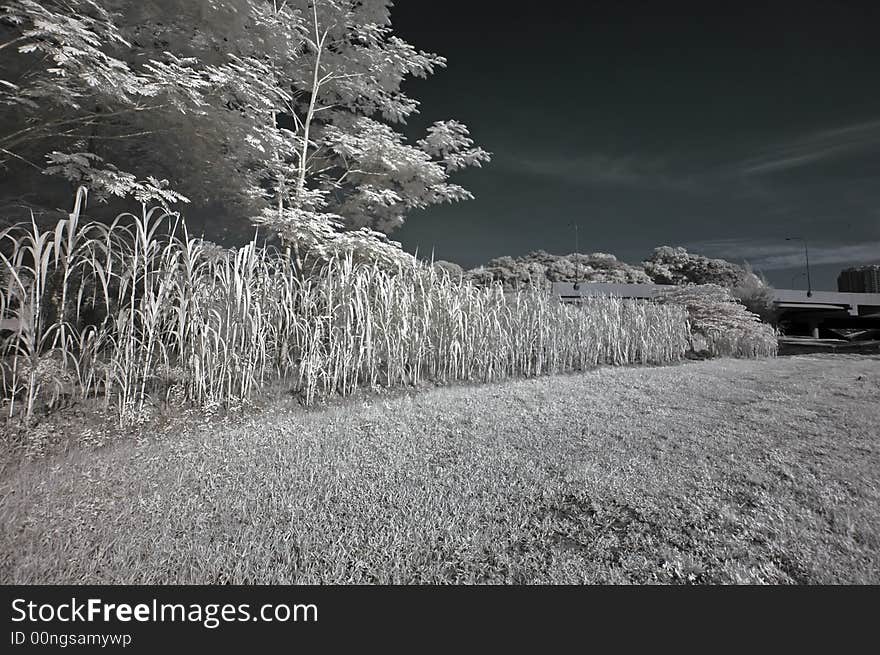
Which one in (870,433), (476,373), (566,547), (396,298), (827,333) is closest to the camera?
(566,547)

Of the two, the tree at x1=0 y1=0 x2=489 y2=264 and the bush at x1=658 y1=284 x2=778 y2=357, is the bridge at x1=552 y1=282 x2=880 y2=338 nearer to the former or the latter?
the bush at x1=658 y1=284 x2=778 y2=357

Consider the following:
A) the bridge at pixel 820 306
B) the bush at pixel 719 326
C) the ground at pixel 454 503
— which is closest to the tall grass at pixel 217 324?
the ground at pixel 454 503

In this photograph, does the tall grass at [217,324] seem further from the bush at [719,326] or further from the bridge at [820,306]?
the bridge at [820,306]

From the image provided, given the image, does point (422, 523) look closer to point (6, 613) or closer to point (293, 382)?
point (6, 613)

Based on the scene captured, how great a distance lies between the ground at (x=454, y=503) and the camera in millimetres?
1349

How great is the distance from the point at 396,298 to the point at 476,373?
1.59m

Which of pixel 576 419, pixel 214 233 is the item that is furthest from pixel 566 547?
pixel 214 233

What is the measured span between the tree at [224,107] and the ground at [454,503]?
125 inches

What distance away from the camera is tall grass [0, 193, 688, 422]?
267 centimetres

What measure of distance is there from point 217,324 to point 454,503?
8.25 feet

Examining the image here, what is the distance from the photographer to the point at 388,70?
6.53 m

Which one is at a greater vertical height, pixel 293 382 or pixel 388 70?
pixel 388 70

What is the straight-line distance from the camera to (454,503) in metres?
1.81

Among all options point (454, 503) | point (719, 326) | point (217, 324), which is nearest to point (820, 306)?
point (719, 326)
